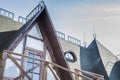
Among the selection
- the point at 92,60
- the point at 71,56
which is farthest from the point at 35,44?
the point at 92,60

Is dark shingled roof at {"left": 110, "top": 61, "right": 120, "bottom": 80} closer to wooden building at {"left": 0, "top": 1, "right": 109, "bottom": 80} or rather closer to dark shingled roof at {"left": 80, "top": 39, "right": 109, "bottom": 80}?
dark shingled roof at {"left": 80, "top": 39, "right": 109, "bottom": 80}

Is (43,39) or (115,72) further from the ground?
(43,39)

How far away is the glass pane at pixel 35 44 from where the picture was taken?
1245 centimetres

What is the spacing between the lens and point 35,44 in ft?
41.8

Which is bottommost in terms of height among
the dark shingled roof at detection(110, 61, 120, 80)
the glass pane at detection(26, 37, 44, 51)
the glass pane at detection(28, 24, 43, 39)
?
the dark shingled roof at detection(110, 61, 120, 80)

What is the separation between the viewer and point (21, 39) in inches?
474

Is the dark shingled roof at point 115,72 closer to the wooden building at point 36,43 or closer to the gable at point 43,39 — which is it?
the wooden building at point 36,43

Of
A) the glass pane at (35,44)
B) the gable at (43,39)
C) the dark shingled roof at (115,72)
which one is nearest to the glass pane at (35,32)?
the gable at (43,39)

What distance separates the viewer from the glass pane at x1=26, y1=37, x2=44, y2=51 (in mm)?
12452

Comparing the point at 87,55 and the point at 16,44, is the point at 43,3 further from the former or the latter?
the point at 87,55

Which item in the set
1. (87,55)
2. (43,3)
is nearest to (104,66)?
(87,55)

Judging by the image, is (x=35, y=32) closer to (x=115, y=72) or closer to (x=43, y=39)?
(x=43, y=39)

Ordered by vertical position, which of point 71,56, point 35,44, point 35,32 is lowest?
point 71,56

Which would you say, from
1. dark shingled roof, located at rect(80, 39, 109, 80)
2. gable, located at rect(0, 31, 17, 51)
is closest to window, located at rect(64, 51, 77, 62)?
dark shingled roof, located at rect(80, 39, 109, 80)
